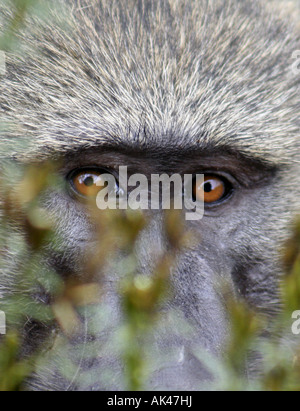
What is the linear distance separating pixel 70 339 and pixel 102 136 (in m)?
0.83

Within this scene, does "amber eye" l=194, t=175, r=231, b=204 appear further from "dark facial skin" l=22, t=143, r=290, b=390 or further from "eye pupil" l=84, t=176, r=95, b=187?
"eye pupil" l=84, t=176, r=95, b=187

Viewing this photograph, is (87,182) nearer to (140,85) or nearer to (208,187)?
→ (140,85)

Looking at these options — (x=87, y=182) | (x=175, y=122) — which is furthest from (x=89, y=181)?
(x=175, y=122)

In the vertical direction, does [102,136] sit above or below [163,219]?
above

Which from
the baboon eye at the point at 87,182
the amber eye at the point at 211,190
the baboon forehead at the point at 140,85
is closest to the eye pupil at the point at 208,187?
the amber eye at the point at 211,190

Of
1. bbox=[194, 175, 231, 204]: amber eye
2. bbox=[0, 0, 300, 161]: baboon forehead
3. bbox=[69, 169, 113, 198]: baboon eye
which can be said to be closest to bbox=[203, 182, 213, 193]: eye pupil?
bbox=[194, 175, 231, 204]: amber eye

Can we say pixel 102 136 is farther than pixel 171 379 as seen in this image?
Yes

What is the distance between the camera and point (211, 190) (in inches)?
113

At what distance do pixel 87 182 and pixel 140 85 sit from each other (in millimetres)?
468

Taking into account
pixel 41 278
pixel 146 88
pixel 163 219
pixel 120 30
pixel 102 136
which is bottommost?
pixel 41 278

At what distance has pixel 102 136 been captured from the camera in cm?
259

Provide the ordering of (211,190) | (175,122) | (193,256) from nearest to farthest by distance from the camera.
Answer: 1. (193,256)
2. (175,122)
3. (211,190)

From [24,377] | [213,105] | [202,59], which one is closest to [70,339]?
[24,377]

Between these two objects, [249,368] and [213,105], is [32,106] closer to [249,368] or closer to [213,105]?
[213,105]
